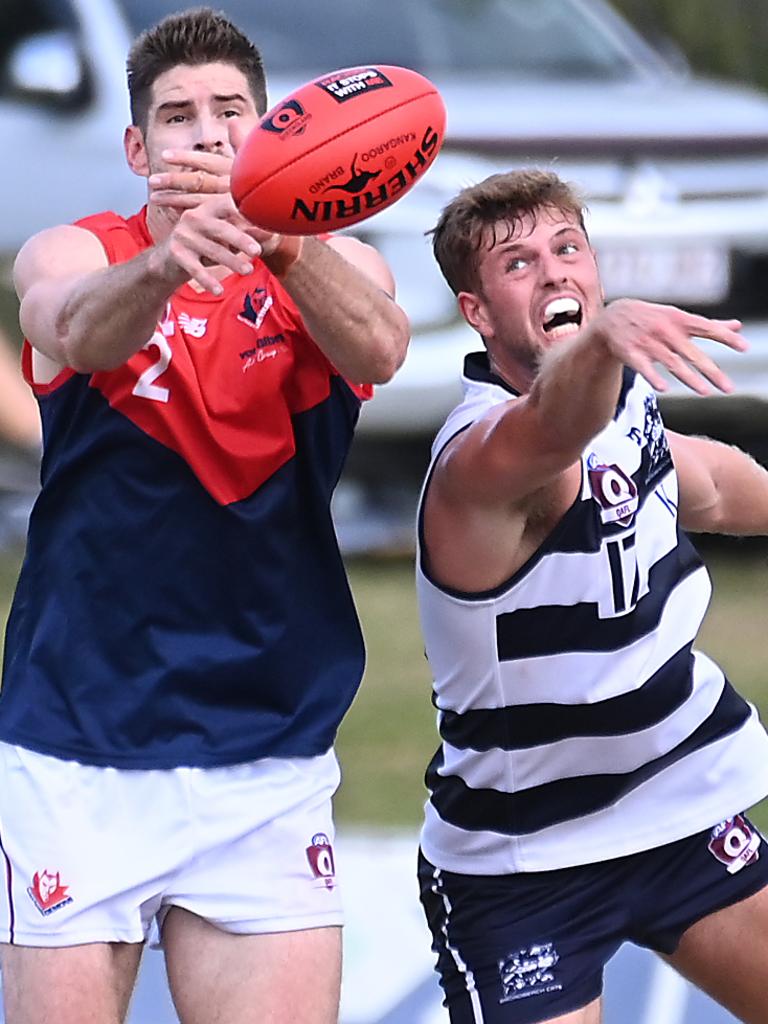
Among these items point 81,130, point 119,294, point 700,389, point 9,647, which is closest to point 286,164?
point 119,294

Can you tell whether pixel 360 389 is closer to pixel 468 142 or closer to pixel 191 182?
pixel 191 182

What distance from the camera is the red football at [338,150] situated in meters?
3.50

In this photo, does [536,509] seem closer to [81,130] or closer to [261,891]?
[261,891]

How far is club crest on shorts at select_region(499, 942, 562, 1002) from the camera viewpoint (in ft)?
13.2

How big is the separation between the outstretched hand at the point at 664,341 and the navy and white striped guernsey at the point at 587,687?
64 centimetres

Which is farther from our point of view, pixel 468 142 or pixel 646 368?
pixel 468 142

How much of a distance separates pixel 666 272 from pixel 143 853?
233 inches

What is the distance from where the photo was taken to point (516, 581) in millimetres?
3953

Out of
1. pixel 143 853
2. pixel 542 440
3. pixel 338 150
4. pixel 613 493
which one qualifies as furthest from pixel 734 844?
pixel 338 150

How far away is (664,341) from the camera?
3314mm

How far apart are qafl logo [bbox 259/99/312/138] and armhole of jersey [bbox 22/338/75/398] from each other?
576mm

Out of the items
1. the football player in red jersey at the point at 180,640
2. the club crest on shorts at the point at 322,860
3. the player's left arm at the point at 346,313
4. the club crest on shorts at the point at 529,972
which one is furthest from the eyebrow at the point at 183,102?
the club crest on shorts at the point at 529,972

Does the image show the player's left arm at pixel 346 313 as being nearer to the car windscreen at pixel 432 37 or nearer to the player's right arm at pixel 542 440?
the player's right arm at pixel 542 440

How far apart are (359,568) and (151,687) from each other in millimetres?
6042
